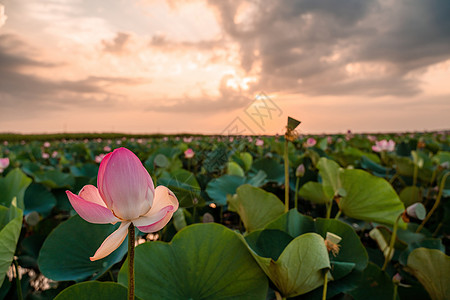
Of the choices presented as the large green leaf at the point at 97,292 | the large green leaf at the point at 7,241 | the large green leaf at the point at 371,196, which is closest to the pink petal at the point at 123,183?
the large green leaf at the point at 97,292

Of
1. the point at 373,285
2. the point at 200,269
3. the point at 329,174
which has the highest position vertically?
the point at 329,174

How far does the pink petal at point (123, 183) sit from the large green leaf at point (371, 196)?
782 mm

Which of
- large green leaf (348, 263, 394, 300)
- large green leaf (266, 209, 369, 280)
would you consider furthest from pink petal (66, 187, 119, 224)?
large green leaf (348, 263, 394, 300)

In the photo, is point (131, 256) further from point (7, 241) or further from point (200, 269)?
point (7, 241)

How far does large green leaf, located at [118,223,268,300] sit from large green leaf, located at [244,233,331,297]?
0.03 m

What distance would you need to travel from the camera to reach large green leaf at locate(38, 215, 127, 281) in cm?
73

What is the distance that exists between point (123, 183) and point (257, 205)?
2.01 feet

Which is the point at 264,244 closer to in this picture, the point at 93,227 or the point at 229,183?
the point at 93,227

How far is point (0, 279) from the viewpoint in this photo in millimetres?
593

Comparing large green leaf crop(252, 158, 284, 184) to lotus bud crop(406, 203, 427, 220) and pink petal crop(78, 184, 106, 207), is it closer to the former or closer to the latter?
lotus bud crop(406, 203, 427, 220)

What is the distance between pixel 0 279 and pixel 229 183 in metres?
0.91

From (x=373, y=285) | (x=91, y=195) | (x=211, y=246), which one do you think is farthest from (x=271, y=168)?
(x=91, y=195)

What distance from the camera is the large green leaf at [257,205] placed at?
879 millimetres

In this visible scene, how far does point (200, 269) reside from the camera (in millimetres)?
566
